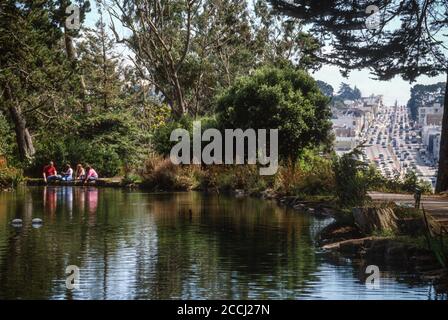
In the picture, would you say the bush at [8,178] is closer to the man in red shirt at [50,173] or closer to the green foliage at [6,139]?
the man in red shirt at [50,173]

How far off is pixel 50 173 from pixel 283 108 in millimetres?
11668

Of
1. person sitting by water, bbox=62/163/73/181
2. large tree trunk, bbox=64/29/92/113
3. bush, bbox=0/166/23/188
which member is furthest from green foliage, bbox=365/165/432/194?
large tree trunk, bbox=64/29/92/113

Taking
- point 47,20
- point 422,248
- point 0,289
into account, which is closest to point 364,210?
point 422,248

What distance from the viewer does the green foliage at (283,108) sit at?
3136cm

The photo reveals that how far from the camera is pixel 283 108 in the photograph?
1231 inches

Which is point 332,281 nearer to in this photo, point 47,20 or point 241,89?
point 241,89

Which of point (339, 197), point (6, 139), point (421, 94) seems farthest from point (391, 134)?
point (339, 197)

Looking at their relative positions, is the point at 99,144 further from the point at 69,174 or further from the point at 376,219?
the point at 376,219

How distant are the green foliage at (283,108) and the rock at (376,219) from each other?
54.5 ft

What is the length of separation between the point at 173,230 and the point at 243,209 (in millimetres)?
5797

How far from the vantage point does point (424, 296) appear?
9.93 m

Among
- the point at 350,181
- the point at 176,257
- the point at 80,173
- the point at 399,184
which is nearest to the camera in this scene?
the point at 176,257

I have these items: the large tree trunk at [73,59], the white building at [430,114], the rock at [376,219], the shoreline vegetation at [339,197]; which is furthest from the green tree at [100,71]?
the rock at [376,219]
